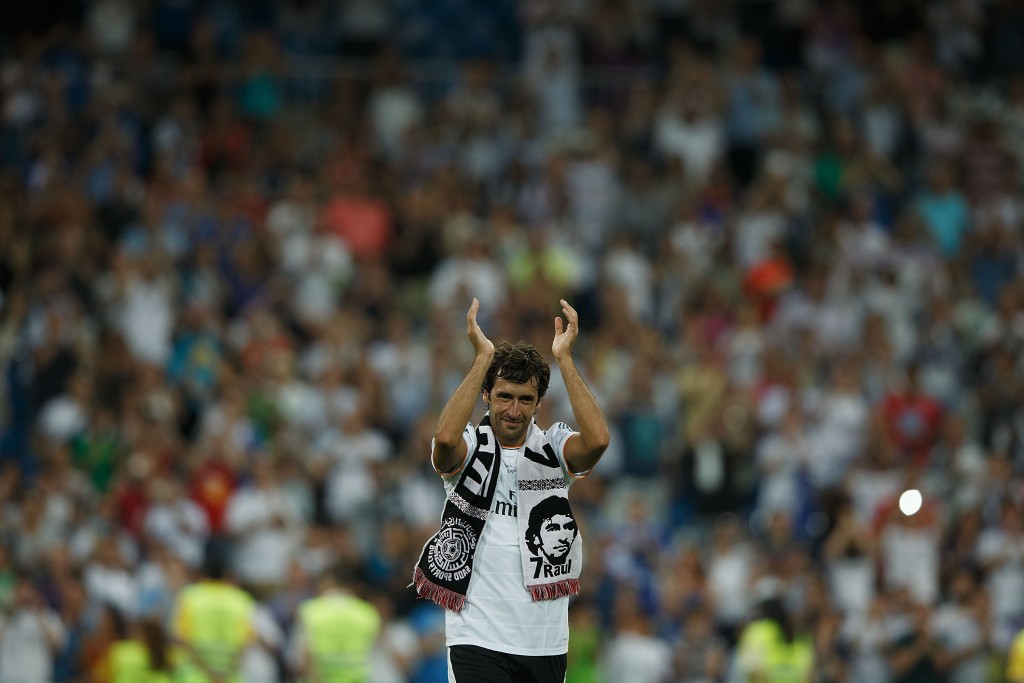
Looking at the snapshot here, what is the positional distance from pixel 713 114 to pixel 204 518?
826 centimetres

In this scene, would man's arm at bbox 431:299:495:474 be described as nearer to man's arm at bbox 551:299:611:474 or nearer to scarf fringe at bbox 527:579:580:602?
man's arm at bbox 551:299:611:474

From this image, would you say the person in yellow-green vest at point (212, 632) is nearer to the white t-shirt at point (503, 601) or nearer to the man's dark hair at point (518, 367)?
the white t-shirt at point (503, 601)

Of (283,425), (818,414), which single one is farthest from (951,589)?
(283,425)

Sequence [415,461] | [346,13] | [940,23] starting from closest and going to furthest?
[415,461], [346,13], [940,23]

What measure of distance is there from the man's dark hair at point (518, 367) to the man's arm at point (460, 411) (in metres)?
0.09

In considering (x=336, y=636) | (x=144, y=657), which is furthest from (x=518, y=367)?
(x=144, y=657)

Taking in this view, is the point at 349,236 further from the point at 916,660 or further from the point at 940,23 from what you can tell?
the point at 940,23

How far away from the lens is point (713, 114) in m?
19.7

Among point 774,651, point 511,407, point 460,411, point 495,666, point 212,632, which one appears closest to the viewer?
point 460,411

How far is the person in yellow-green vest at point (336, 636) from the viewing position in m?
12.8

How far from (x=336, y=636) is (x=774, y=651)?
12.0 feet

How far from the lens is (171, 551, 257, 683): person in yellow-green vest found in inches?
507

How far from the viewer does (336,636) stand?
12.8 metres

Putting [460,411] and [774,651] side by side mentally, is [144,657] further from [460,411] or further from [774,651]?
[460,411]
